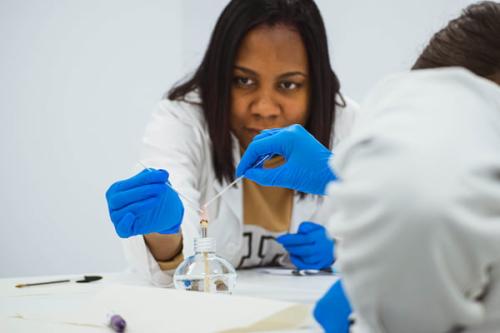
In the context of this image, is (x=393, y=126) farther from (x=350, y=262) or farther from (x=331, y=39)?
(x=331, y=39)

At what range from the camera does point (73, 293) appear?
2.97 ft

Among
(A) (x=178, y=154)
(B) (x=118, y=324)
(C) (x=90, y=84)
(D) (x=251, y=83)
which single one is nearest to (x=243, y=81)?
(D) (x=251, y=83)

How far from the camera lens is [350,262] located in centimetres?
29

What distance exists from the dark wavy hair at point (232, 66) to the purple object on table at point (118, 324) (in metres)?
0.72

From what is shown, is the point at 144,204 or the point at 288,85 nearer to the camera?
the point at 144,204

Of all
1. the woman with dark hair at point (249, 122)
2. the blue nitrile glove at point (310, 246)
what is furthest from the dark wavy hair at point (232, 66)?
the blue nitrile glove at point (310, 246)

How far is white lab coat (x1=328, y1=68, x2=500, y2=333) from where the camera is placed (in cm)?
26

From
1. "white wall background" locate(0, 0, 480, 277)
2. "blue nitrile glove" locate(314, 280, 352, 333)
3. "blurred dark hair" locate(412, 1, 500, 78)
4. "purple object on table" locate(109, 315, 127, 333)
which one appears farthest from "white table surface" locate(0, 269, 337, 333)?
"white wall background" locate(0, 0, 480, 277)

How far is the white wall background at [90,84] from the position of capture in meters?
2.23

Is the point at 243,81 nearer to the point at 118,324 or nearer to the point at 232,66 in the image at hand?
the point at 232,66

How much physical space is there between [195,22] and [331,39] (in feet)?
1.82

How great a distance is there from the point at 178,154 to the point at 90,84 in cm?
118

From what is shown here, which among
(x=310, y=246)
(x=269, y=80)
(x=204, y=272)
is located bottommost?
(x=310, y=246)

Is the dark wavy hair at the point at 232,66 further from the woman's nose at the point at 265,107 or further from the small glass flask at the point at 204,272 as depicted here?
the small glass flask at the point at 204,272
